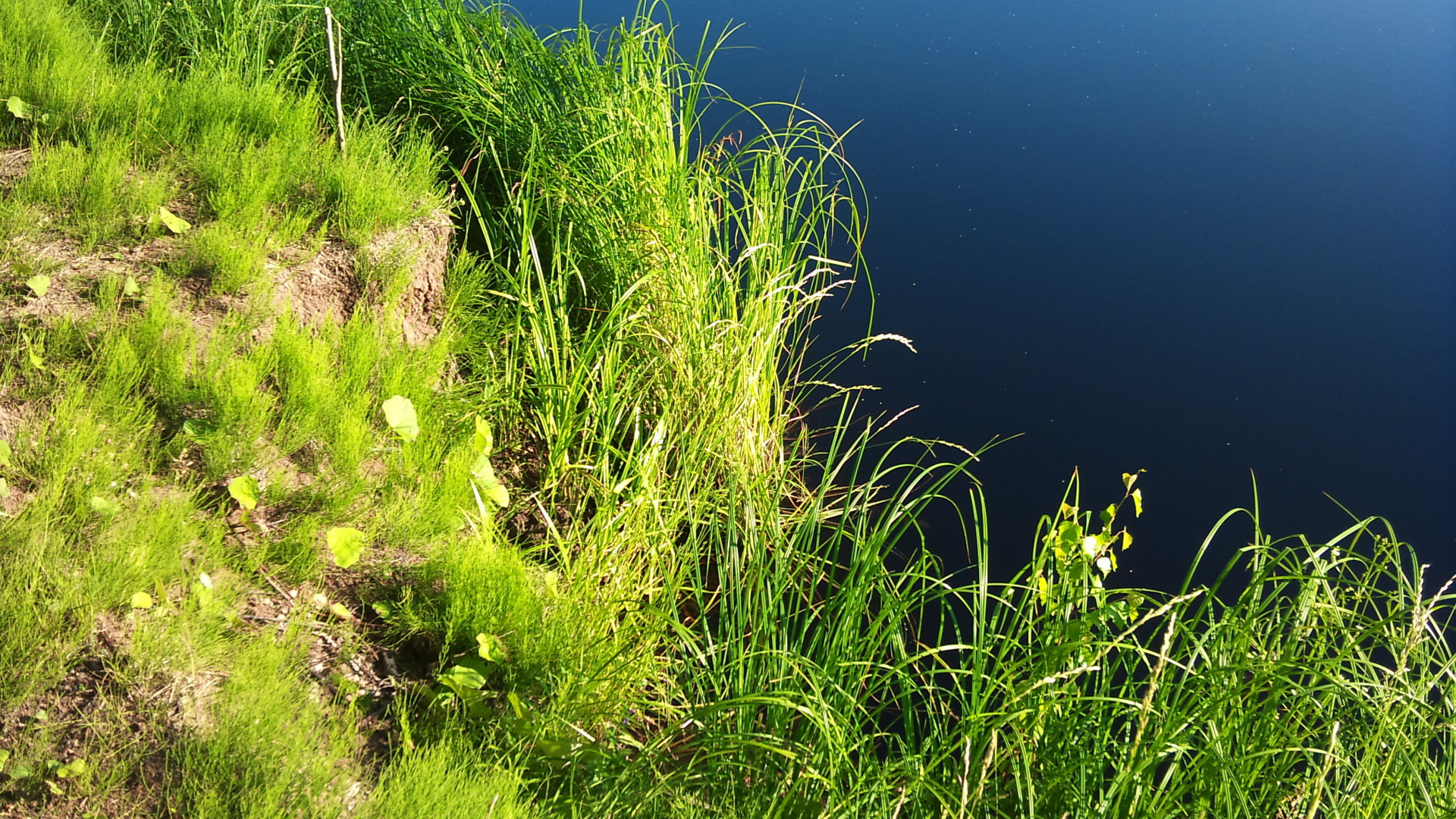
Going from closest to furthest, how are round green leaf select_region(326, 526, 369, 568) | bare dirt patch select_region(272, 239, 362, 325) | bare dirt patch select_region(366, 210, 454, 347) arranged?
round green leaf select_region(326, 526, 369, 568) → bare dirt patch select_region(272, 239, 362, 325) → bare dirt patch select_region(366, 210, 454, 347)

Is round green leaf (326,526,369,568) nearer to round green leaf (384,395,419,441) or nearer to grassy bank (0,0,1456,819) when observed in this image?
grassy bank (0,0,1456,819)

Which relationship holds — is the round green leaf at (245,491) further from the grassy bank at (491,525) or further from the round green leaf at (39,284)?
the round green leaf at (39,284)

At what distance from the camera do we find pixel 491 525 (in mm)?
1885

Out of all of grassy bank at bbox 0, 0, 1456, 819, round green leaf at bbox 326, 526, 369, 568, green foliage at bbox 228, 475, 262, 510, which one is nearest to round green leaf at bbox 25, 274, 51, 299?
grassy bank at bbox 0, 0, 1456, 819

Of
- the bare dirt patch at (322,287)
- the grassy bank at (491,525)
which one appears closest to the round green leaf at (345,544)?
the grassy bank at (491,525)

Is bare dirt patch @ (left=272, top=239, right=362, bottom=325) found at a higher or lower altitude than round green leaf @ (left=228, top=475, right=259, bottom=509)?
higher

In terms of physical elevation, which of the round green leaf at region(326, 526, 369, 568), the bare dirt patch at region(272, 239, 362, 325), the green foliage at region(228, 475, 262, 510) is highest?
the bare dirt patch at region(272, 239, 362, 325)

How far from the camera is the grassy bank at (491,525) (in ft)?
4.61

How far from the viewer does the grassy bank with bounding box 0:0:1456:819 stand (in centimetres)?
140

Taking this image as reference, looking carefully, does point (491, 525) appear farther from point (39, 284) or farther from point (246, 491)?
point (39, 284)

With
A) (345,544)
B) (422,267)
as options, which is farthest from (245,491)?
(422,267)

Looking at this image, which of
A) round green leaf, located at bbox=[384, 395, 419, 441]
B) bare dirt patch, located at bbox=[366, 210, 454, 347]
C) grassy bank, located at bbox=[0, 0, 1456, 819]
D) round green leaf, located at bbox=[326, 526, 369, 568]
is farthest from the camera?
bare dirt patch, located at bbox=[366, 210, 454, 347]

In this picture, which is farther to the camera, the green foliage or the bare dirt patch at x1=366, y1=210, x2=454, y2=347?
the bare dirt patch at x1=366, y1=210, x2=454, y2=347

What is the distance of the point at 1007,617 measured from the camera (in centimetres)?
230
